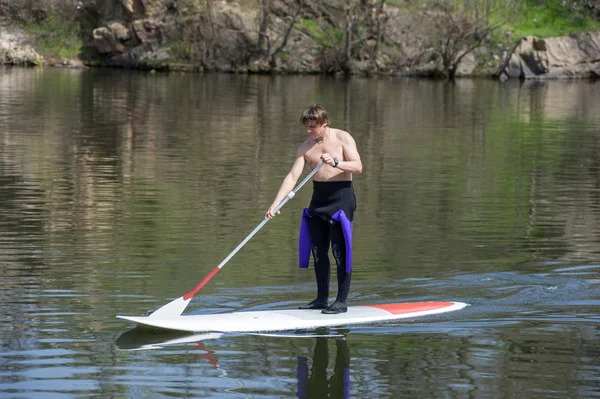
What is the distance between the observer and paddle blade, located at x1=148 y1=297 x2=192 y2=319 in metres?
9.62

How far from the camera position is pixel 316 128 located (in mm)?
9609

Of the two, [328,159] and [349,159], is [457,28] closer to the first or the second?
[349,159]

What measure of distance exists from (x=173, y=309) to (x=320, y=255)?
1474 millimetres

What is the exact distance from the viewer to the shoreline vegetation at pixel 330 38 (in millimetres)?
66375

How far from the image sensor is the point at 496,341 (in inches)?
368

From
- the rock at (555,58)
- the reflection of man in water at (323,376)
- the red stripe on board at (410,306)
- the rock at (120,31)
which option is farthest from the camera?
the rock at (120,31)

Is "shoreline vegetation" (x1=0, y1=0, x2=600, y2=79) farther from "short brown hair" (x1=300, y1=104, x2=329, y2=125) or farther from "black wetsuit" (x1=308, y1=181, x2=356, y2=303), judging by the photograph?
"short brown hair" (x1=300, y1=104, x2=329, y2=125)

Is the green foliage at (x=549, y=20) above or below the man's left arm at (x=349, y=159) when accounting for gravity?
above

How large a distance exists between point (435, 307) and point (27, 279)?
429 cm

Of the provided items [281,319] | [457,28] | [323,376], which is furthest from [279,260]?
[457,28]

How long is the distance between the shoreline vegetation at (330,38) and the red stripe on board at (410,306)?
5589 centimetres

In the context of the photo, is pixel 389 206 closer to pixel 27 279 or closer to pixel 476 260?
pixel 476 260

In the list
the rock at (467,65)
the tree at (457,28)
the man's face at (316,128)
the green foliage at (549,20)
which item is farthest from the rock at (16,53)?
the man's face at (316,128)

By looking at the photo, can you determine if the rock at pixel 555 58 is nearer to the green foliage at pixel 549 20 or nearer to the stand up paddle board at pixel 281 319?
the green foliage at pixel 549 20
